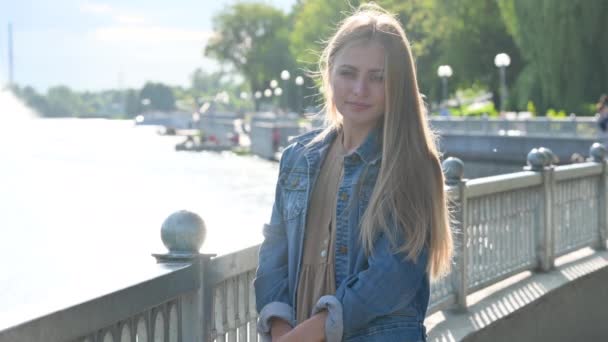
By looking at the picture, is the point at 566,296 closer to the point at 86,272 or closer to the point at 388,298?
the point at 388,298

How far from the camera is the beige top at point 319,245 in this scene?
3.04m

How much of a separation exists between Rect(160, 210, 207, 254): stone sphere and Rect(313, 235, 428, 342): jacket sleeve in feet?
1.82

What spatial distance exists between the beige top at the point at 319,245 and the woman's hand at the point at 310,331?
0.11m

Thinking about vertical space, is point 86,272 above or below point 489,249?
below

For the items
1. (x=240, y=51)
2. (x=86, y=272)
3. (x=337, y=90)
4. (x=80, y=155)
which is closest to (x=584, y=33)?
(x=86, y=272)

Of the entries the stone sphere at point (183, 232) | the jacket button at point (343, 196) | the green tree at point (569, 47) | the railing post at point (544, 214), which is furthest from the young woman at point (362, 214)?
the green tree at point (569, 47)

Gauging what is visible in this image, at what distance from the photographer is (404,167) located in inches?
117

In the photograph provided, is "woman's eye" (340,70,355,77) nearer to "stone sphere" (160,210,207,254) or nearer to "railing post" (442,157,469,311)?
"stone sphere" (160,210,207,254)

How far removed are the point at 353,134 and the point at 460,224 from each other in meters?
3.42

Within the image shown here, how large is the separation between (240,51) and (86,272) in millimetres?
108523

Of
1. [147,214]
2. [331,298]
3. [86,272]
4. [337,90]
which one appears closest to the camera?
[331,298]

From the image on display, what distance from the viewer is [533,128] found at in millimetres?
36188

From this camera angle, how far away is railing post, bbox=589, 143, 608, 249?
9367mm

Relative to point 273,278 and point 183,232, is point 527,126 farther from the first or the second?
point 273,278
